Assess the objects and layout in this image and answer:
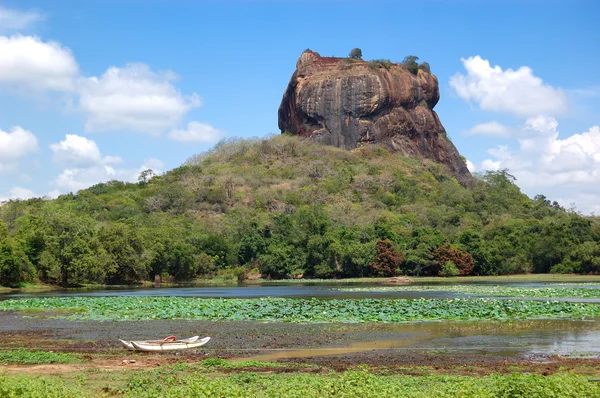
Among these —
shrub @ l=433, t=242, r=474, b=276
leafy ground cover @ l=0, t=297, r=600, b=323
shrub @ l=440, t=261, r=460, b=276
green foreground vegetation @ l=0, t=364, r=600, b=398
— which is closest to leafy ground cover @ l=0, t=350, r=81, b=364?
green foreground vegetation @ l=0, t=364, r=600, b=398

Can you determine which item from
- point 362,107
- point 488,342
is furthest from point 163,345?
point 362,107

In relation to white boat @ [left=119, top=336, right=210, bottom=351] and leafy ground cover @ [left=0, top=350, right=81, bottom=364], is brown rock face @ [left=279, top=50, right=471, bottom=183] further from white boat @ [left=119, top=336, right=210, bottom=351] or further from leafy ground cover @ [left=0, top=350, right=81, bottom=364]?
leafy ground cover @ [left=0, top=350, right=81, bottom=364]

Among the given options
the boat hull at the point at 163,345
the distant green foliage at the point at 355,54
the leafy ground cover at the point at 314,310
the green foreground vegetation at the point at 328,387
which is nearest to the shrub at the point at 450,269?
the leafy ground cover at the point at 314,310

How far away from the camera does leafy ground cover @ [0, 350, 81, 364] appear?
70.9 feet

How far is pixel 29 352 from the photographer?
23125 millimetres

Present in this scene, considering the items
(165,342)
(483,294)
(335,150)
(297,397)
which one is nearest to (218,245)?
(483,294)

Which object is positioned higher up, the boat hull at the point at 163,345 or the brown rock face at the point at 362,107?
the brown rock face at the point at 362,107

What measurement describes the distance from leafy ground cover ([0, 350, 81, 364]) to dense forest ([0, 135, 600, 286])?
46012mm

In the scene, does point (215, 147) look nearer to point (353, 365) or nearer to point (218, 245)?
point (218, 245)

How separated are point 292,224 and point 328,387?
90493mm

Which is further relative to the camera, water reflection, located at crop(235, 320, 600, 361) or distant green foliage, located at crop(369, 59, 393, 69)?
distant green foliage, located at crop(369, 59, 393, 69)

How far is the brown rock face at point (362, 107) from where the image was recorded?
161m

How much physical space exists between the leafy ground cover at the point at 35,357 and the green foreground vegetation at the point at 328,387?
14.1ft

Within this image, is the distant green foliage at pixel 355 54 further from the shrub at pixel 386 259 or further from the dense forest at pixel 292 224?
the shrub at pixel 386 259
